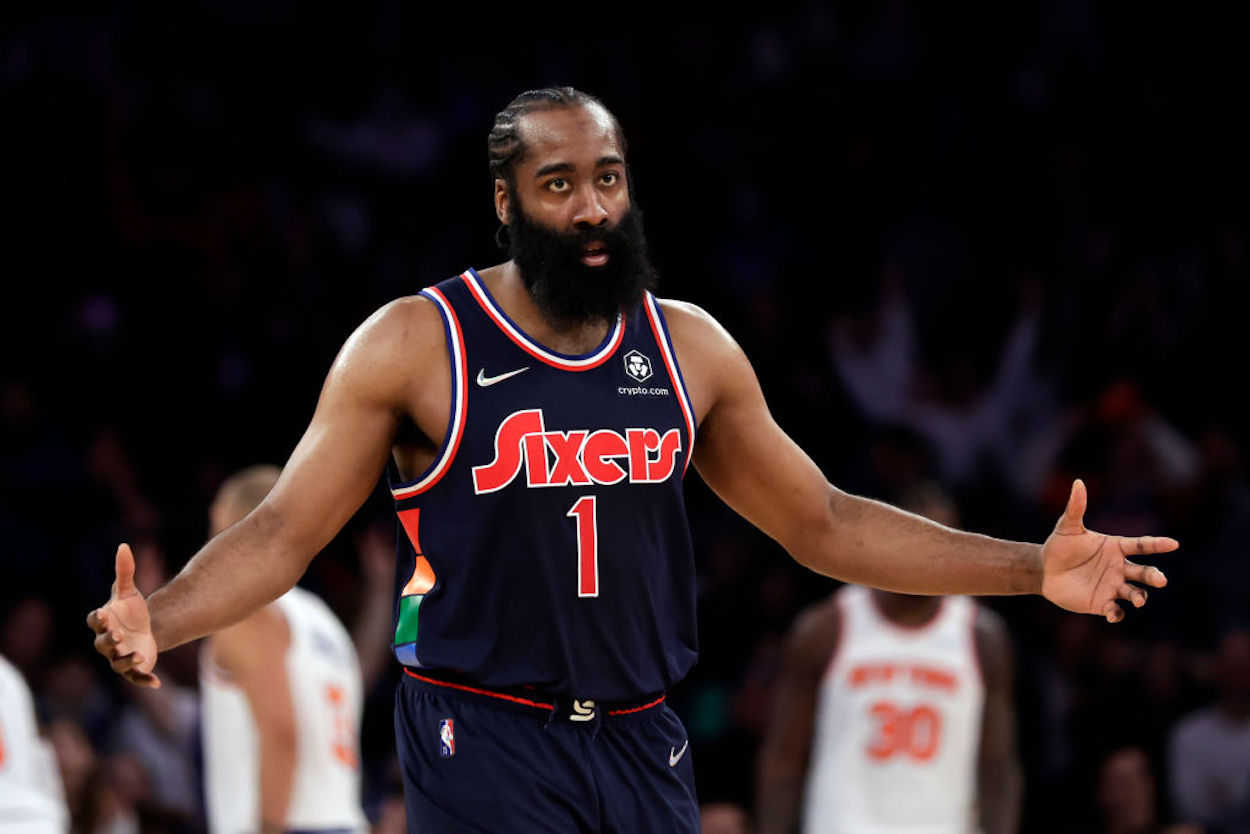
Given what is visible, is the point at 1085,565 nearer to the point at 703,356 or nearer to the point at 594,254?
the point at 703,356

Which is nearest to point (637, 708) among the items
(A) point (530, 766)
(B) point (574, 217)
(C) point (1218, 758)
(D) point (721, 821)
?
(A) point (530, 766)

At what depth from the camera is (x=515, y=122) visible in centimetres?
371

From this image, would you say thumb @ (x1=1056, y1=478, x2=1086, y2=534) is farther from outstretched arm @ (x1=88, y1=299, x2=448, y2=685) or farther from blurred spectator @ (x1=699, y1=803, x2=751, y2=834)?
blurred spectator @ (x1=699, y1=803, x2=751, y2=834)

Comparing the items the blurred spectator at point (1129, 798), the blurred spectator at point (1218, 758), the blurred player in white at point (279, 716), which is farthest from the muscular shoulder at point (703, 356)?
the blurred spectator at point (1218, 758)

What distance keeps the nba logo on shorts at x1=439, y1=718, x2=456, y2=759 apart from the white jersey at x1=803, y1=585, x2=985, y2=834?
3099 mm

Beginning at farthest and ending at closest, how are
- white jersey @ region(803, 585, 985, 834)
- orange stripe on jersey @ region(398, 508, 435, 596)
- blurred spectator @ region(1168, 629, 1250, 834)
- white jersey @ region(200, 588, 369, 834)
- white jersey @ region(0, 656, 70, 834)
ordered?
blurred spectator @ region(1168, 629, 1250, 834)
white jersey @ region(803, 585, 985, 834)
white jersey @ region(0, 656, 70, 834)
white jersey @ region(200, 588, 369, 834)
orange stripe on jersey @ region(398, 508, 435, 596)

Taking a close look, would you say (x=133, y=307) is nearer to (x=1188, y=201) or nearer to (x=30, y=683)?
(x=30, y=683)

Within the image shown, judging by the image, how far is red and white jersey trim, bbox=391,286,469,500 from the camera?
351 centimetres

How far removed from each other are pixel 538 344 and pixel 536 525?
0.37m

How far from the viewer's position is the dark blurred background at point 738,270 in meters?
9.22

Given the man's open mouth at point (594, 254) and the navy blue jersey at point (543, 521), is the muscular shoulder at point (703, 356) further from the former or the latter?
the man's open mouth at point (594, 254)

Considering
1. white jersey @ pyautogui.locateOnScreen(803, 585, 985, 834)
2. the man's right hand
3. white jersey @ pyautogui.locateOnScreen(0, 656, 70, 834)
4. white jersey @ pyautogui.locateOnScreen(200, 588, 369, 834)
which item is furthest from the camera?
white jersey @ pyautogui.locateOnScreen(803, 585, 985, 834)

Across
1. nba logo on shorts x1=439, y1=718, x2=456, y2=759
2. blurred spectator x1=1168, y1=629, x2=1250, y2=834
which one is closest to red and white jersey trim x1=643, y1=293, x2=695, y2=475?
nba logo on shorts x1=439, y1=718, x2=456, y2=759

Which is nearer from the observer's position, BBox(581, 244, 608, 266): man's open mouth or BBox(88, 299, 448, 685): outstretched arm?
BBox(88, 299, 448, 685): outstretched arm
